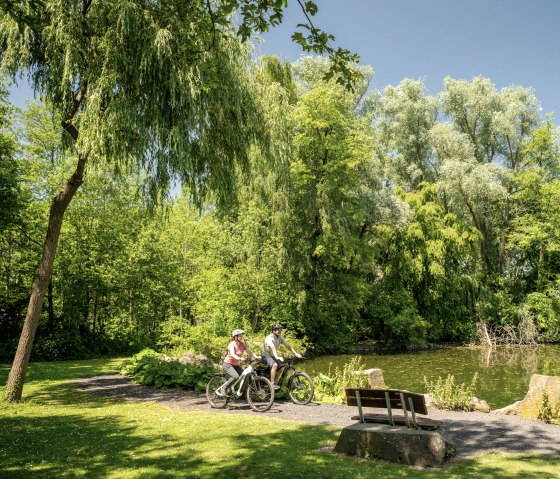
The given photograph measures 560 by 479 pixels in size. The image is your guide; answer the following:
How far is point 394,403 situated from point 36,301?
7.70 meters

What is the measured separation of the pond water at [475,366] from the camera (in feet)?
46.5

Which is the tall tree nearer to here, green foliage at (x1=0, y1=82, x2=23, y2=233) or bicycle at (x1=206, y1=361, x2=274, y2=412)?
bicycle at (x1=206, y1=361, x2=274, y2=412)

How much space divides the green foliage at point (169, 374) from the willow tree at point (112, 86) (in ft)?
11.9

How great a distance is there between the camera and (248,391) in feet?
30.9

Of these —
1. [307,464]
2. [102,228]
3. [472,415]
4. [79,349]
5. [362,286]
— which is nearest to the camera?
[307,464]

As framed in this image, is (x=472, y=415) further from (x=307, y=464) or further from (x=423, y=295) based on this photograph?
(x=423, y=295)

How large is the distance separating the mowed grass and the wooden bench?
69 centimetres

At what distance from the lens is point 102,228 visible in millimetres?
22531

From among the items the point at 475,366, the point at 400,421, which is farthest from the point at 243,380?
the point at 475,366

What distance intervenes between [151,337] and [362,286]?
11.4 meters

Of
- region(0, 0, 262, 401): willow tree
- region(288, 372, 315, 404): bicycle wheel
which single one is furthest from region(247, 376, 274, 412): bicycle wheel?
region(0, 0, 262, 401): willow tree

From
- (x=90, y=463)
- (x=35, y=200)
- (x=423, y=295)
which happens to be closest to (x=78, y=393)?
(x=90, y=463)

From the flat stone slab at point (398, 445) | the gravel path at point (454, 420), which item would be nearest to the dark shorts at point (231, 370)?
the gravel path at point (454, 420)

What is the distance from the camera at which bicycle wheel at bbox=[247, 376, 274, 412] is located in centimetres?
932
